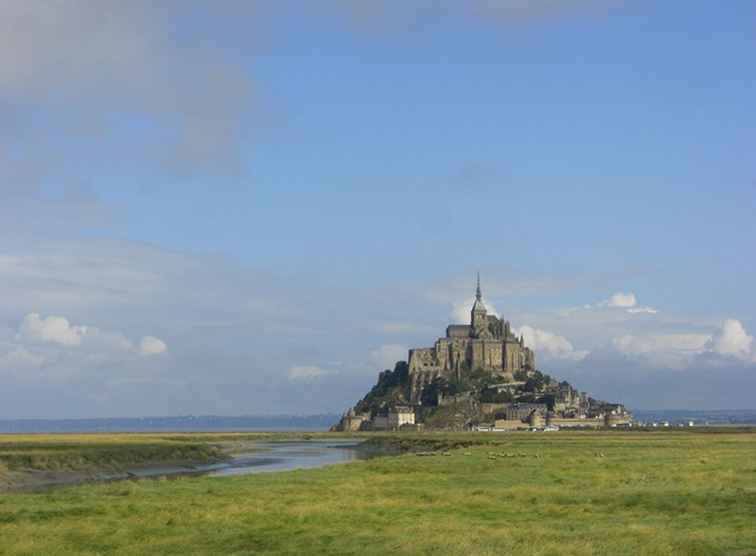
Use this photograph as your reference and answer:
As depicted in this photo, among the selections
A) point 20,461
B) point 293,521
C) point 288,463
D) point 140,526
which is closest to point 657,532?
point 293,521

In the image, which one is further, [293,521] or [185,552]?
[293,521]

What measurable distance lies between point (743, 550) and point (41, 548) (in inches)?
717

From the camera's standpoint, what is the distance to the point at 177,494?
1693 inches

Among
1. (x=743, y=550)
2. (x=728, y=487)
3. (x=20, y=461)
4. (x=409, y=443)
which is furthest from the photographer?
(x=409, y=443)

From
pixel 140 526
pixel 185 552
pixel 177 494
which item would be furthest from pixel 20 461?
pixel 185 552

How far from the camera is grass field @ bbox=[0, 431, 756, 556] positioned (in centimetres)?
2802

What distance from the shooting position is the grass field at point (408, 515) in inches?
1103

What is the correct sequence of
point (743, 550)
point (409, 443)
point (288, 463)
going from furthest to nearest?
point (409, 443), point (288, 463), point (743, 550)

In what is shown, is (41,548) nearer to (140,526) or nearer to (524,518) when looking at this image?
(140,526)

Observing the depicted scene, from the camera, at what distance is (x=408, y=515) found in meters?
34.6

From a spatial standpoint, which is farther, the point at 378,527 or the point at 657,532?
the point at 378,527

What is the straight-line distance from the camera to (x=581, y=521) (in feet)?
106

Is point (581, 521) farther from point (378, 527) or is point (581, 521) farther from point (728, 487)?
point (728, 487)

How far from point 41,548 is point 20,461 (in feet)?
161
